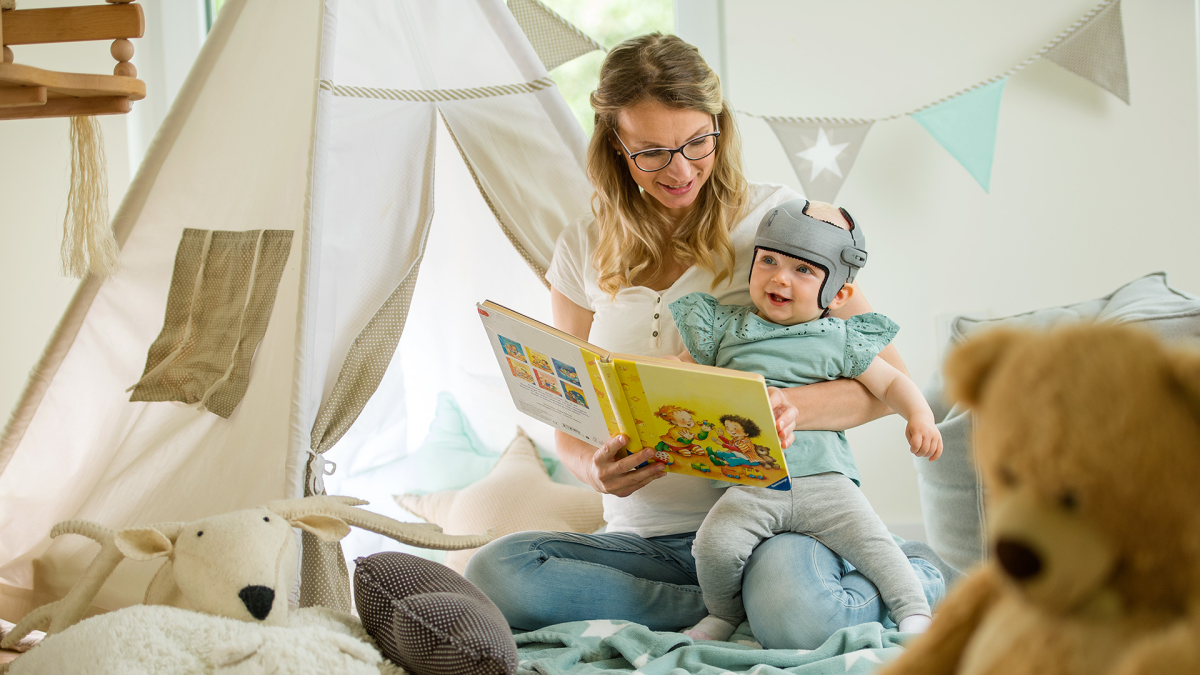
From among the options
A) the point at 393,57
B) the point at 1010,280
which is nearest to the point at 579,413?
the point at 393,57

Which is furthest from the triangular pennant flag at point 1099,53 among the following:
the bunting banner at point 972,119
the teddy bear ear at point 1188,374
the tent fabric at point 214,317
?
the teddy bear ear at point 1188,374

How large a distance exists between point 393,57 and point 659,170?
59cm

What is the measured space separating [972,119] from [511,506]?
137cm

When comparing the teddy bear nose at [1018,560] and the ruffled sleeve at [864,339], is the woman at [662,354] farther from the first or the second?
the teddy bear nose at [1018,560]

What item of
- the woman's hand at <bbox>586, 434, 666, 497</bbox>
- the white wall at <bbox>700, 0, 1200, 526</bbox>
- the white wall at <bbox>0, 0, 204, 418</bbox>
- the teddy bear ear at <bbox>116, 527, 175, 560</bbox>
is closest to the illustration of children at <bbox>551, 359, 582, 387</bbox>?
the woman's hand at <bbox>586, 434, 666, 497</bbox>

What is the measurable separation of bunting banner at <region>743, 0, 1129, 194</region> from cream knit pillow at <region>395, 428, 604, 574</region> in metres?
0.95

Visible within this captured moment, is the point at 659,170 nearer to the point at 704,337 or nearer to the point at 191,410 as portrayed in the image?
the point at 704,337

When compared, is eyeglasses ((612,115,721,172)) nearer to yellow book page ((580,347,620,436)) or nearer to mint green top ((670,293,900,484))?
mint green top ((670,293,900,484))

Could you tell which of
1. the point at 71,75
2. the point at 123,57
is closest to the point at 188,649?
the point at 71,75

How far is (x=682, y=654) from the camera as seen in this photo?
1.06 metres

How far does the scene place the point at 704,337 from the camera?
1284 millimetres

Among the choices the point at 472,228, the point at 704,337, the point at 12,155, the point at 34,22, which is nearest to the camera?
the point at 34,22

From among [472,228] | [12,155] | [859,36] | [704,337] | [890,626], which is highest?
[859,36]

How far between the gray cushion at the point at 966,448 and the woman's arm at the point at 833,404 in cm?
28
